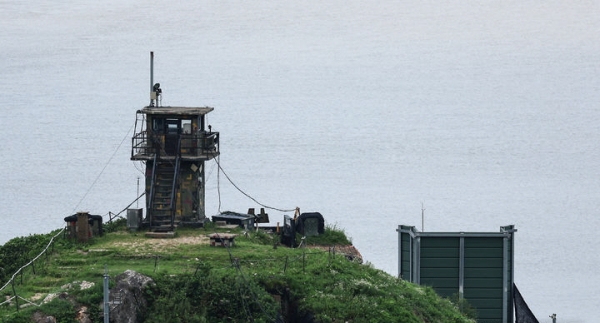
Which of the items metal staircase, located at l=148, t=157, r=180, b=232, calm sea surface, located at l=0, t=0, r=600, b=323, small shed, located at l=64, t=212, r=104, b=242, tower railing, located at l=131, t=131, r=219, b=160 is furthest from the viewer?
calm sea surface, located at l=0, t=0, r=600, b=323

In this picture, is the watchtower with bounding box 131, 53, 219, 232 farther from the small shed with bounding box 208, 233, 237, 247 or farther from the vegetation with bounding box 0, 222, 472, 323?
the vegetation with bounding box 0, 222, 472, 323

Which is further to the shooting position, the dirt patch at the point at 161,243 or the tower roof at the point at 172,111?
the tower roof at the point at 172,111

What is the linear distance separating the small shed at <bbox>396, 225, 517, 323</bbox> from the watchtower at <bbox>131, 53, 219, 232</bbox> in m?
8.95

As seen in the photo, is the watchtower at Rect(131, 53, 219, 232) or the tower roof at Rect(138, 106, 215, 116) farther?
the tower roof at Rect(138, 106, 215, 116)

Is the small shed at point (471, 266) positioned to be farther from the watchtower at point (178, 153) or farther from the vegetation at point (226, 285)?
the watchtower at point (178, 153)

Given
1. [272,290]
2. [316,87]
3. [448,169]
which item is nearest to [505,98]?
[316,87]

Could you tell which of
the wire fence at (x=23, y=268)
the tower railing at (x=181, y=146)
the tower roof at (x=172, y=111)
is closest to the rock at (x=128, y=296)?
the wire fence at (x=23, y=268)

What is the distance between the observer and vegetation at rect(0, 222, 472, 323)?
46125mm

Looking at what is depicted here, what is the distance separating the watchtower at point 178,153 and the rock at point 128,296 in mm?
12582

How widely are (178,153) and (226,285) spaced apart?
1333 centimetres

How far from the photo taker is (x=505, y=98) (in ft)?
624

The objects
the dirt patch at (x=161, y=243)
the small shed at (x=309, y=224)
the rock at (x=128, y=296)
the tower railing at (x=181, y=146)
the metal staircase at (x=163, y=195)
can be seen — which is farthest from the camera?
the small shed at (x=309, y=224)

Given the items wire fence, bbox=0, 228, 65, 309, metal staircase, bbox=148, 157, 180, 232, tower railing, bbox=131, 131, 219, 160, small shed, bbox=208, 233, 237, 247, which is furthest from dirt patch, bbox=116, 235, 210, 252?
tower railing, bbox=131, 131, 219, 160

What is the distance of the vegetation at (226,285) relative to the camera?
151 ft
